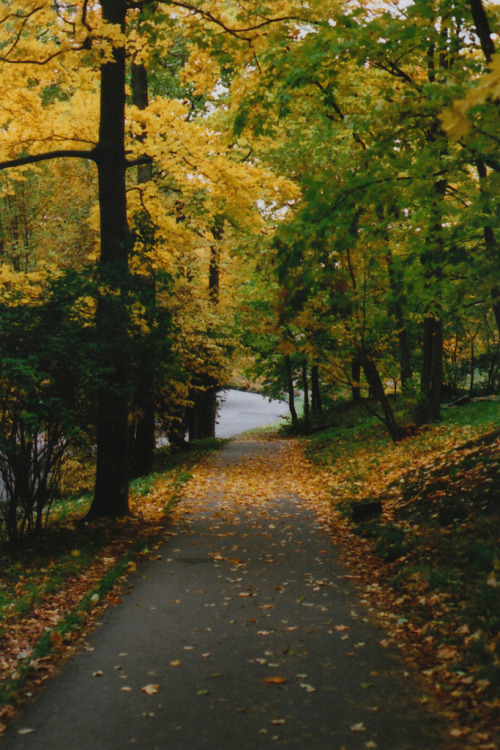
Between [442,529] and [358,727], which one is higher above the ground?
[442,529]

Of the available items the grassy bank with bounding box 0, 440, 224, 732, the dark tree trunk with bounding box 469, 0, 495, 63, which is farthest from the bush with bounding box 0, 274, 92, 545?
the dark tree trunk with bounding box 469, 0, 495, 63

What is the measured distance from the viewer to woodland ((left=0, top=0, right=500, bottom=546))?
6277mm

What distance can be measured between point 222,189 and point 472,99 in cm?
845

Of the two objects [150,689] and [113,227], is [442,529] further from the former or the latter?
[113,227]

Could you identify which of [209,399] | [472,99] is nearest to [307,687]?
[472,99]

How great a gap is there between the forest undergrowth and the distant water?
32909mm

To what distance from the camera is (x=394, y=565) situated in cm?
696

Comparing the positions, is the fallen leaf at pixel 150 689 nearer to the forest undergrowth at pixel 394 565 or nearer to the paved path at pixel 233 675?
the paved path at pixel 233 675

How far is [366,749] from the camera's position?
3.59 metres

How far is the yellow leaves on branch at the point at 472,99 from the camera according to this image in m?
2.83

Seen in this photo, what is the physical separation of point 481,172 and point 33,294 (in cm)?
853

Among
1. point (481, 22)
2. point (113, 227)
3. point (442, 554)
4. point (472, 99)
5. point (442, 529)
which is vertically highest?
point (481, 22)

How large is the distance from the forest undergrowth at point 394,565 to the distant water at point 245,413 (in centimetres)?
3291

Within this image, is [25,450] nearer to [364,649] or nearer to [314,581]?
[314,581]
